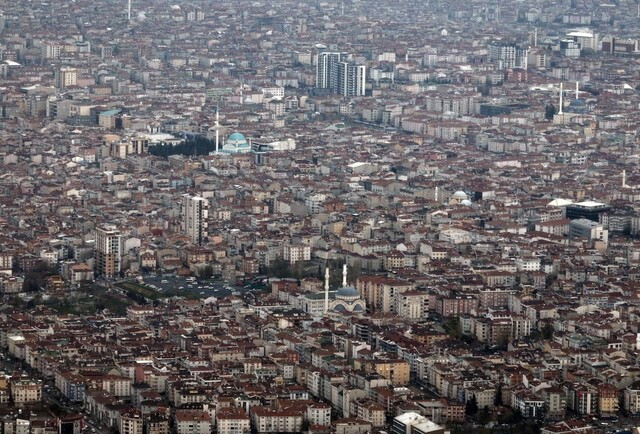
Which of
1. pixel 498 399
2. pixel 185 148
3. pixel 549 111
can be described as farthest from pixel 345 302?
pixel 549 111

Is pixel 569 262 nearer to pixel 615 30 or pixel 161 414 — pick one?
pixel 161 414

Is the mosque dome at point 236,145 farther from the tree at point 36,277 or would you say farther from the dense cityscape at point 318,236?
the tree at point 36,277

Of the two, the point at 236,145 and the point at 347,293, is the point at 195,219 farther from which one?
the point at 236,145

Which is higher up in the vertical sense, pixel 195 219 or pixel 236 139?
pixel 195 219

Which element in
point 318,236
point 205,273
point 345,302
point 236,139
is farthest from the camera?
point 236,139

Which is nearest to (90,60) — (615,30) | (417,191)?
(615,30)

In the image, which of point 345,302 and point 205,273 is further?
point 205,273
